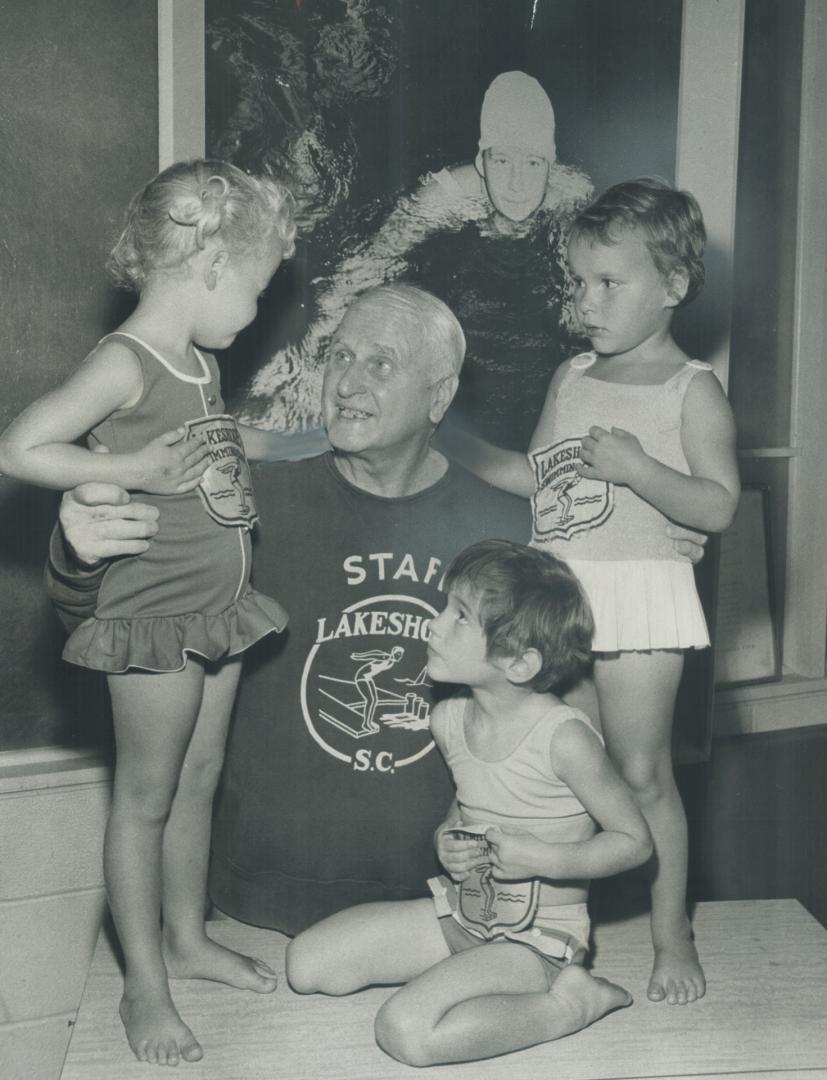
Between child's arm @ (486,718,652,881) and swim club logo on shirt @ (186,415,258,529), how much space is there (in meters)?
0.35

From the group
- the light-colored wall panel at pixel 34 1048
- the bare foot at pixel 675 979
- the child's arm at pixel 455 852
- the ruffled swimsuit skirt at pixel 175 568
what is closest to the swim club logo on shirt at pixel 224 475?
the ruffled swimsuit skirt at pixel 175 568

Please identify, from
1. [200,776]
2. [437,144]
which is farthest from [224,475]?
[437,144]

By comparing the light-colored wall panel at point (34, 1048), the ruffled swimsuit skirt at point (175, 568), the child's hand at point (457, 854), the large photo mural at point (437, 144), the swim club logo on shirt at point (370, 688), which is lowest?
the light-colored wall panel at point (34, 1048)

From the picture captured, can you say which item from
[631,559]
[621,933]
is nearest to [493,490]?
[631,559]

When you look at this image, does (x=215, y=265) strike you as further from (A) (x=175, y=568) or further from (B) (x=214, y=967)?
(B) (x=214, y=967)

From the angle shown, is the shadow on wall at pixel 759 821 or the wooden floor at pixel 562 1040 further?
the shadow on wall at pixel 759 821

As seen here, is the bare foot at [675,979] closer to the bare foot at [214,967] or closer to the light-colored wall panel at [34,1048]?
the bare foot at [214,967]

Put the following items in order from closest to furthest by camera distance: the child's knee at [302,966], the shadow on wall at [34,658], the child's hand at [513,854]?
1. the child's hand at [513,854]
2. the child's knee at [302,966]
3. the shadow on wall at [34,658]

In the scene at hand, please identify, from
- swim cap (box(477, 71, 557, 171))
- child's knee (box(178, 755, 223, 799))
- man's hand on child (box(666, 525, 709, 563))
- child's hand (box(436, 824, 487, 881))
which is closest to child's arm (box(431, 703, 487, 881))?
child's hand (box(436, 824, 487, 881))

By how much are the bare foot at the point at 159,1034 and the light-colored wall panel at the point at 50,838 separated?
490mm

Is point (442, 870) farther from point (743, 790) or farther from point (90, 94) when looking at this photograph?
point (90, 94)

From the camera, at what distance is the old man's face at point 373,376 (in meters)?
1.22

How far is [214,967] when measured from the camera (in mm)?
1253

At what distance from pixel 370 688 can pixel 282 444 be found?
28cm
